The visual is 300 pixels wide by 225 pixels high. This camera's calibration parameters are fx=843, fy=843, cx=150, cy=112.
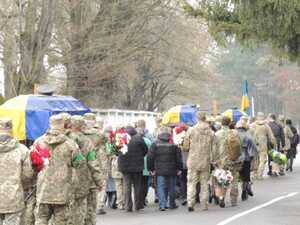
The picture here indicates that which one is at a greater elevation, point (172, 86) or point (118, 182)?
point (172, 86)

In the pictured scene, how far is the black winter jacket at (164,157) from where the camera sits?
16.8 m

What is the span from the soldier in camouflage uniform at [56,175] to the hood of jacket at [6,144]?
0.45 m

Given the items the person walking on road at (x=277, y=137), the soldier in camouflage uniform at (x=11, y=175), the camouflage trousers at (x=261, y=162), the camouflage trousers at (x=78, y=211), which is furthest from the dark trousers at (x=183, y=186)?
the soldier in camouflage uniform at (x=11, y=175)

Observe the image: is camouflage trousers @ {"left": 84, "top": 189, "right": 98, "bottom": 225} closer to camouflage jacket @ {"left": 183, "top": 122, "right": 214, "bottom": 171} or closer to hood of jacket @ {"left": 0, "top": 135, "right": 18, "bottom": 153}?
hood of jacket @ {"left": 0, "top": 135, "right": 18, "bottom": 153}

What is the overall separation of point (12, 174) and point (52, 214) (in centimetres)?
92

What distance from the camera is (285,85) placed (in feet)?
271

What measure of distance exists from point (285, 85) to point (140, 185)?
67.2 m

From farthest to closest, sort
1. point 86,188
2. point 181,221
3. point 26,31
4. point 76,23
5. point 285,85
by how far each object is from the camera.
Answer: point 285,85 → point 76,23 → point 26,31 → point 181,221 → point 86,188

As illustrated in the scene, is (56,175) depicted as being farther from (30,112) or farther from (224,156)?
(224,156)

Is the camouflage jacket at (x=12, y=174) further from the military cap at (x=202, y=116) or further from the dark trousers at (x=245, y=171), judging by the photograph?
the dark trousers at (x=245, y=171)

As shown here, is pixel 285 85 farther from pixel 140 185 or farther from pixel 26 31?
pixel 140 185

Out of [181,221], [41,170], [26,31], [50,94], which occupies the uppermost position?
[26,31]

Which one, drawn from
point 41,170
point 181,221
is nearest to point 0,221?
point 41,170

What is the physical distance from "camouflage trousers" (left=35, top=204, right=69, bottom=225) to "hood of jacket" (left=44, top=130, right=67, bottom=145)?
0.81m
